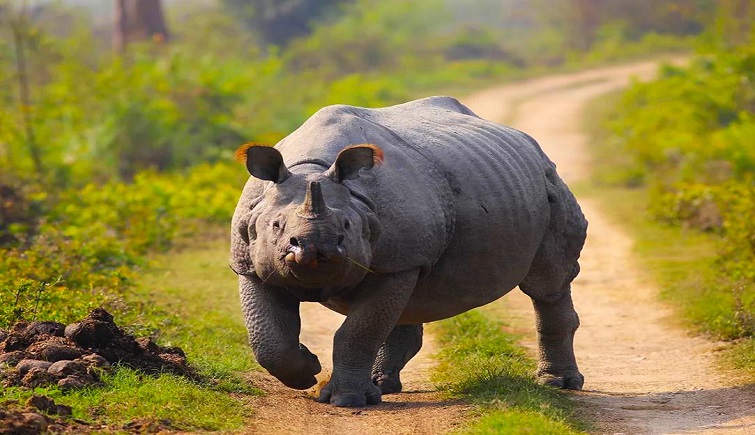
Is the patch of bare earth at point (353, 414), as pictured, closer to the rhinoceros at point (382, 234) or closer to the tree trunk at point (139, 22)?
the rhinoceros at point (382, 234)

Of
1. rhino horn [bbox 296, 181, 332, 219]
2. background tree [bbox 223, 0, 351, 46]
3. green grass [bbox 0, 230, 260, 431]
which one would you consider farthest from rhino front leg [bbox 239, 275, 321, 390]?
background tree [bbox 223, 0, 351, 46]

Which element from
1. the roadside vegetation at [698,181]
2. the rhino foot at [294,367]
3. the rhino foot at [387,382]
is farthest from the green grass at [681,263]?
the rhino foot at [294,367]

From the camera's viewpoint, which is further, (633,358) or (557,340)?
(633,358)

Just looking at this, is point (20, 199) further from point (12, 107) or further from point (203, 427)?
point (203, 427)

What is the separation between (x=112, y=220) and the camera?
14.2 meters

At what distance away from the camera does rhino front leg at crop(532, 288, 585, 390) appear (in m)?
8.48

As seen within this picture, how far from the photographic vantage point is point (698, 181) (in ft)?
54.9

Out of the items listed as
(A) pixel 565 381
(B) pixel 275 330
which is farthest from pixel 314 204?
(A) pixel 565 381

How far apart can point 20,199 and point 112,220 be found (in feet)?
4.01

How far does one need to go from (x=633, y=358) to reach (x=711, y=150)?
8.71 m

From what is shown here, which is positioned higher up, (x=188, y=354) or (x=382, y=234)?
(x=382, y=234)

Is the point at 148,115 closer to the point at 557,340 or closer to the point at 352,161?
the point at 557,340

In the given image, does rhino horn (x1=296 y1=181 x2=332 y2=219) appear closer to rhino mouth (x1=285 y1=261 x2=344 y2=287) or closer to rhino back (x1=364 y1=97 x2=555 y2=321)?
rhino mouth (x1=285 y1=261 x2=344 y2=287)

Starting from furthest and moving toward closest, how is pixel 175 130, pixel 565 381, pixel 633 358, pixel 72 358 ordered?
pixel 175 130 < pixel 633 358 < pixel 565 381 < pixel 72 358
